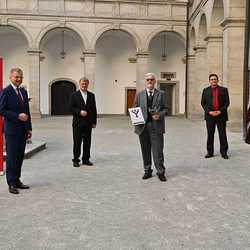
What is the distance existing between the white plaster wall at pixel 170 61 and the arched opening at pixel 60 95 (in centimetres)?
656

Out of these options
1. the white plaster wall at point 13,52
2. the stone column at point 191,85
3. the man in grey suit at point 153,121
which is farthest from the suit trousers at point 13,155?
the white plaster wall at point 13,52

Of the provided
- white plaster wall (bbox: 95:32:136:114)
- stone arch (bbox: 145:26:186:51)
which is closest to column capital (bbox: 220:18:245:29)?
stone arch (bbox: 145:26:186:51)

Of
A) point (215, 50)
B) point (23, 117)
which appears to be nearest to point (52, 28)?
point (215, 50)

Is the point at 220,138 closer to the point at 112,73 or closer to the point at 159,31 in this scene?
the point at 159,31

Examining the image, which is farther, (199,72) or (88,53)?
(88,53)

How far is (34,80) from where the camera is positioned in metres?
20.2

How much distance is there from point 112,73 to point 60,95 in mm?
4453

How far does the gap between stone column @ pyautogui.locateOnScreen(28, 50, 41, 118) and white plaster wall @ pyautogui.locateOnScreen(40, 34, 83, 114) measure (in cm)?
415

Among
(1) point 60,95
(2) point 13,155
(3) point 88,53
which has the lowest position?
(2) point 13,155

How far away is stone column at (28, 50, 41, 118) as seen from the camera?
20.1 m

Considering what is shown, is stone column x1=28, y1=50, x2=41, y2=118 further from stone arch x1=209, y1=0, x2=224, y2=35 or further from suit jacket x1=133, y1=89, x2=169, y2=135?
suit jacket x1=133, y1=89, x2=169, y2=135

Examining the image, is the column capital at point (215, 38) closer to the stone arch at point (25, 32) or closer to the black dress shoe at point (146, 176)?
the stone arch at point (25, 32)

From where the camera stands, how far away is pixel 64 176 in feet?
18.0

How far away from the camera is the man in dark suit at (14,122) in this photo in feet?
14.5
